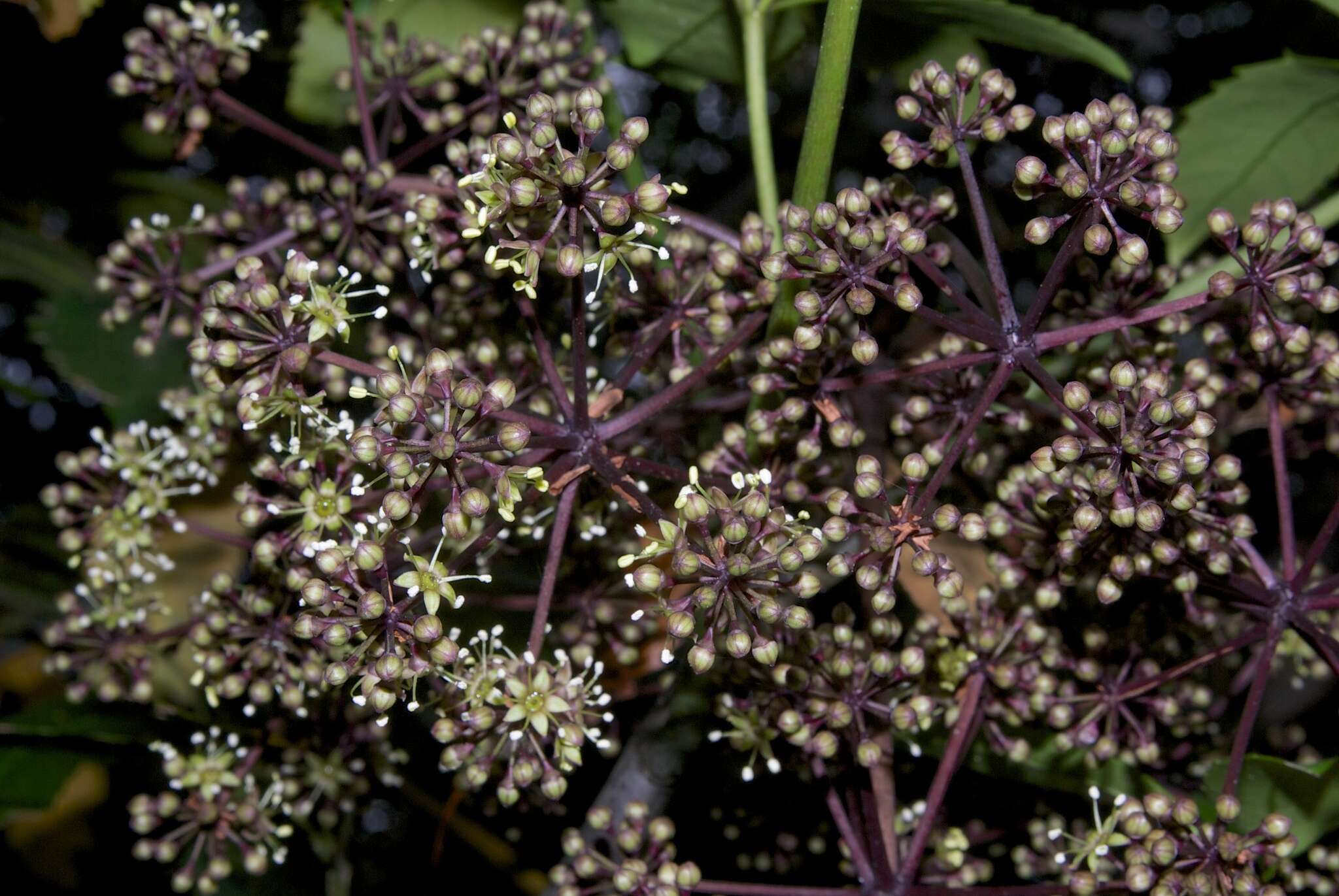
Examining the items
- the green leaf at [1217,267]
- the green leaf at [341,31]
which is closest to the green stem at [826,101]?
the green leaf at [1217,267]

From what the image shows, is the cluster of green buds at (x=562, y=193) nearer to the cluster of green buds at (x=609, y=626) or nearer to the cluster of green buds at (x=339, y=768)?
the cluster of green buds at (x=609, y=626)

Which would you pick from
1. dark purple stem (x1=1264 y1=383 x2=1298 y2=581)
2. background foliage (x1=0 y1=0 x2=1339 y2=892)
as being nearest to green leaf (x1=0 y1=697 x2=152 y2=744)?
background foliage (x1=0 y1=0 x2=1339 y2=892)

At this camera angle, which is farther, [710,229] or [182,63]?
[182,63]

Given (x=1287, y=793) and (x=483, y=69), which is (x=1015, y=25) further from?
(x=1287, y=793)

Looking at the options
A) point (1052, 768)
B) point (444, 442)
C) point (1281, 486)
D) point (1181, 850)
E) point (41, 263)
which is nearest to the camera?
point (444, 442)

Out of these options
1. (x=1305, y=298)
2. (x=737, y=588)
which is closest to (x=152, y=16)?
(x=737, y=588)

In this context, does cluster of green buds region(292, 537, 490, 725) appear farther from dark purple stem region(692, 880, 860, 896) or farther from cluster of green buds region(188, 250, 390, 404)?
dark purple stem region(692, 880, 860, 896)

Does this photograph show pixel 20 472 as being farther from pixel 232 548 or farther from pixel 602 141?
pixel 602 141

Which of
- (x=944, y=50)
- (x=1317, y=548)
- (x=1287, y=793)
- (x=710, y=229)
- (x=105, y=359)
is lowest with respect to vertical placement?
(x=1287, y=793)

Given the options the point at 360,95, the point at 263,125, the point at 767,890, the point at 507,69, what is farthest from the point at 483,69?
the point at 767,890
